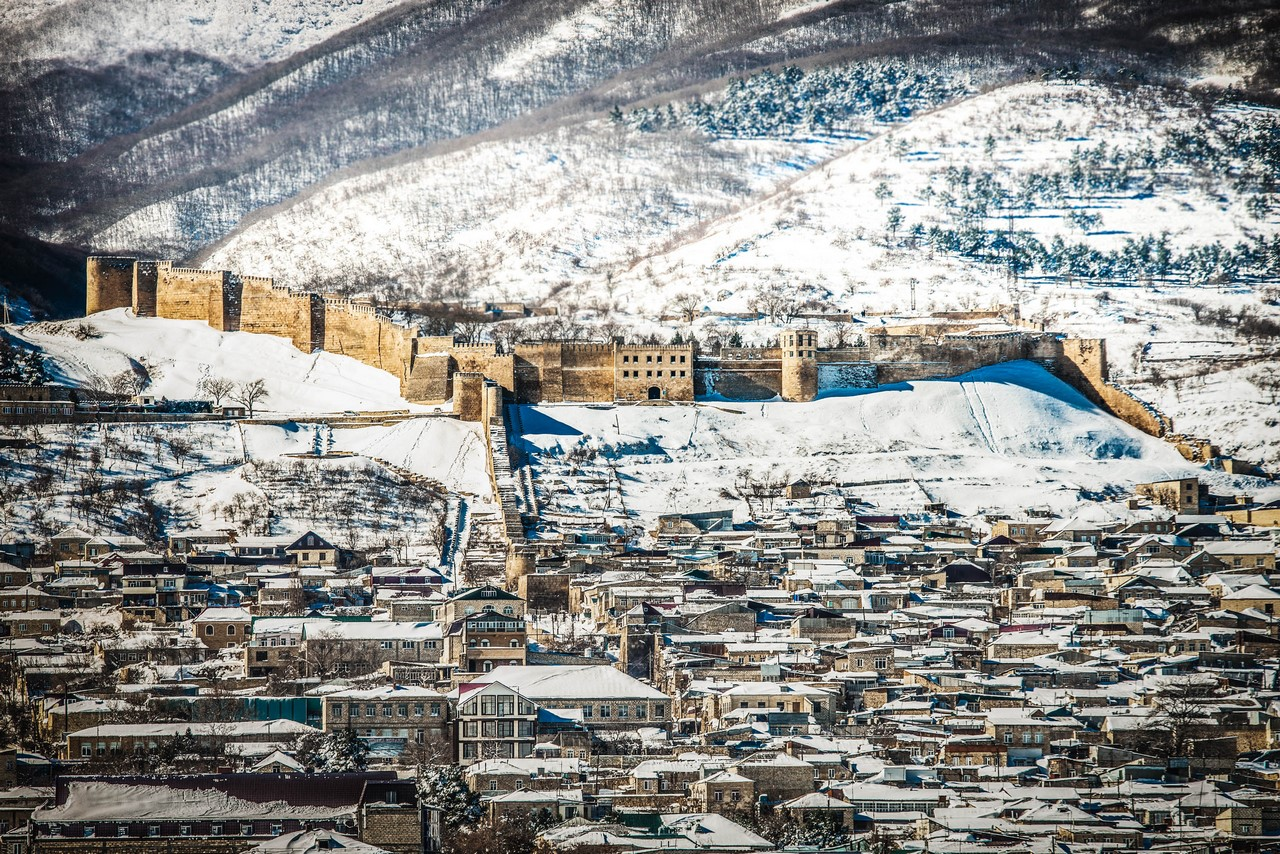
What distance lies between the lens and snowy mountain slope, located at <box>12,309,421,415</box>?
391ft

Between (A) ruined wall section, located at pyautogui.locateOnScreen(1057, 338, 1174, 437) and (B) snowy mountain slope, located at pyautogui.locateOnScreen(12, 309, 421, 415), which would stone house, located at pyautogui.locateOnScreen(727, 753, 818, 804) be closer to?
(B) snowy mountain slope, located at pyautogui.locateOnScreen(12, 309, 421, 415)

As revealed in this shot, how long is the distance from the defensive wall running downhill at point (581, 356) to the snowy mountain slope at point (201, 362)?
4.12 ft

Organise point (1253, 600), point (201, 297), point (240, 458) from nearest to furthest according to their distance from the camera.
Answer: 1. point (1253, 600)
2. point (240, 458)
3. point (201, 297)

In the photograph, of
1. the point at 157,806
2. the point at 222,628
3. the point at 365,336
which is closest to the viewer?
the point at 157,806

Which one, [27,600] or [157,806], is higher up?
[27,600]

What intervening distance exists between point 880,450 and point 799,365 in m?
10.6

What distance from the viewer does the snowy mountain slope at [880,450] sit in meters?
106

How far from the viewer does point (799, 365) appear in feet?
407

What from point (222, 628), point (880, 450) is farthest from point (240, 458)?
point (222, 628)

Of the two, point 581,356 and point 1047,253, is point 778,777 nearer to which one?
point 581,356

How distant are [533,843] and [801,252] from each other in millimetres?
122597

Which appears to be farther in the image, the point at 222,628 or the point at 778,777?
the point at 222,628

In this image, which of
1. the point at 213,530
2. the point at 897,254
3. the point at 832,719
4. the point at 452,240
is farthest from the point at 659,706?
the point at 452,240

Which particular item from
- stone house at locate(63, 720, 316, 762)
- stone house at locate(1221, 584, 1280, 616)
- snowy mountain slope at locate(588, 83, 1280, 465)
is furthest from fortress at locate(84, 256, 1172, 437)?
stone house at locate(63, 720, 316, 762)
